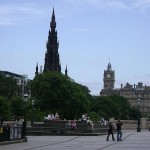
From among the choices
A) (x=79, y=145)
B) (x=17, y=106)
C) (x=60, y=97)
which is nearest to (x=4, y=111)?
(x=60, y=97)

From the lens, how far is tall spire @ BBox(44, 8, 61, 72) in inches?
6280

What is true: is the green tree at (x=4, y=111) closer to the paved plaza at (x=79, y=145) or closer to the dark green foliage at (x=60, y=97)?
the dark green foliage at (x=60, y=97)

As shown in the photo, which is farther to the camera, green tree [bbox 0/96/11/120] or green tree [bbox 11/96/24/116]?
green tree [bbox 11/96/24/116]

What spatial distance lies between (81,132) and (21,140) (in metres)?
15.8

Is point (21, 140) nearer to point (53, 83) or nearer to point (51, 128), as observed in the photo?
point (51, 128)

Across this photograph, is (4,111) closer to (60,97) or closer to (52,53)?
(60,97)

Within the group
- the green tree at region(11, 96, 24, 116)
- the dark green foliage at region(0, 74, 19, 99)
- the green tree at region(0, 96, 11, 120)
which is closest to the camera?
the green tree at region(0, 96, 11, 120)

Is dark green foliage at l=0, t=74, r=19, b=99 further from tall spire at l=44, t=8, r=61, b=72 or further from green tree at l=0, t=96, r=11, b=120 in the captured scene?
green tree at l=0, t=96, r=11, b=120

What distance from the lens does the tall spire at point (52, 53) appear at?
159500 mm

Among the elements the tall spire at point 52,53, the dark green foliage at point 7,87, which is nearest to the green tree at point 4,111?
the dark green foliage at point 7,87

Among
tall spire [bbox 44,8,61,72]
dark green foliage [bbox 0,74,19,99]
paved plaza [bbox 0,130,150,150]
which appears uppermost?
tall spire [bbox 44,8,61,72]

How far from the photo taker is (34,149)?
29.5 m

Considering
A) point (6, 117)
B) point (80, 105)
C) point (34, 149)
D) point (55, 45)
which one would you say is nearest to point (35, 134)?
point (34, 149)

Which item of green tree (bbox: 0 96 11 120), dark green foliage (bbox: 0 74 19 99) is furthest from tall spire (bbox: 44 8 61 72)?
green tree (bbox: 0 96 11 120)
